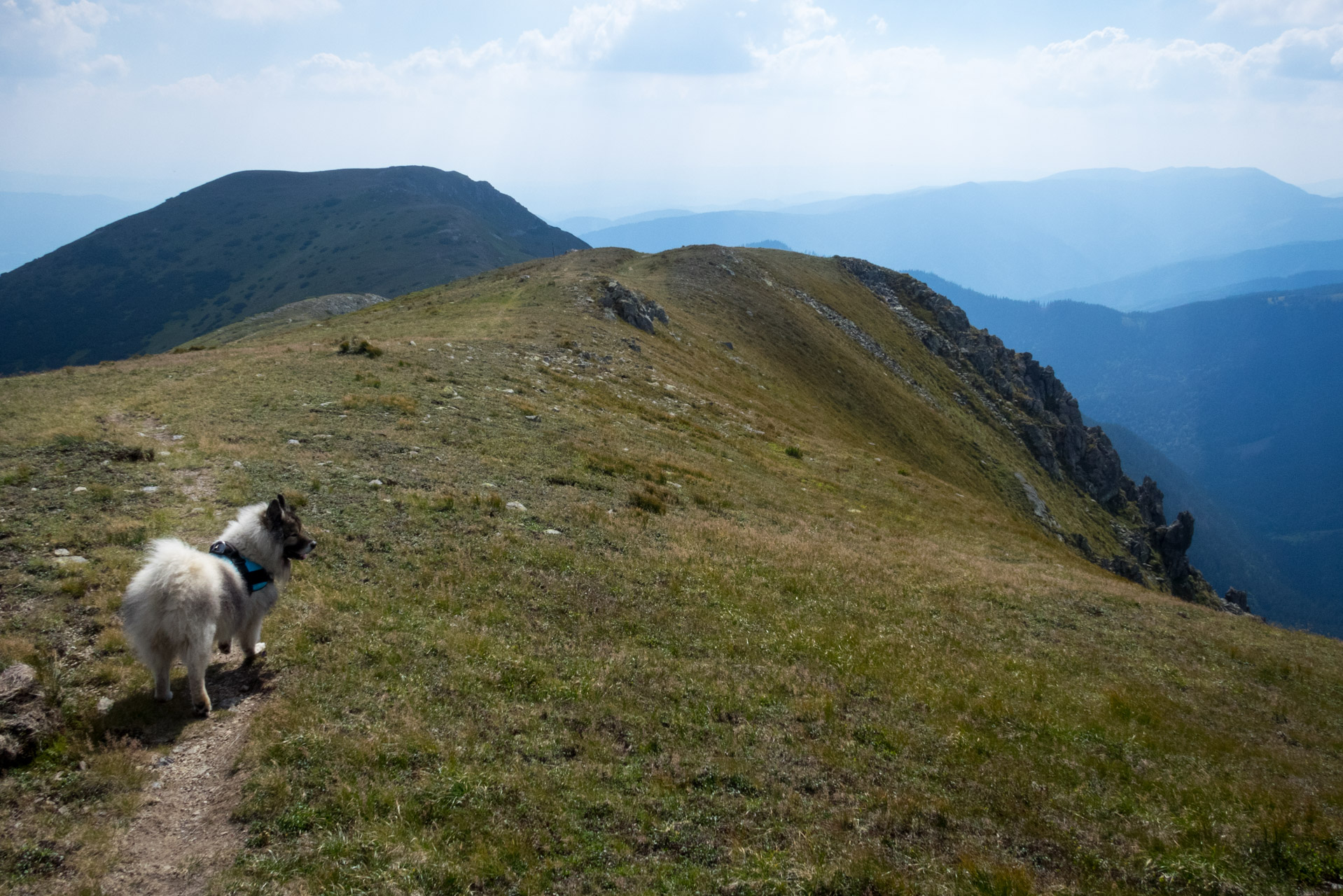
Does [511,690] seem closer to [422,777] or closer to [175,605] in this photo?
[422,777]

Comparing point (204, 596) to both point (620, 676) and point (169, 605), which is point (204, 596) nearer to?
point (169, 605)

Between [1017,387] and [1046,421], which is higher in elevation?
[1017,387]

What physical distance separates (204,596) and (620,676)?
20.5 feet

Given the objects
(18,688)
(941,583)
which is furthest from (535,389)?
(18,688)

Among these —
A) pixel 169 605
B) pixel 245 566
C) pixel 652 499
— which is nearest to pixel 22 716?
pixel 169 605

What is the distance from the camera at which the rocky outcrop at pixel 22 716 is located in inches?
275

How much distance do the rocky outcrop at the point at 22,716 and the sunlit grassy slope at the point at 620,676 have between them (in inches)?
10.5

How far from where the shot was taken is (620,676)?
439 inches

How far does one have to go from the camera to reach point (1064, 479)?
3644 inches

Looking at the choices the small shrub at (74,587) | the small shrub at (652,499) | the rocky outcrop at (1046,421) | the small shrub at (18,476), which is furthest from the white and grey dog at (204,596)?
the rocky outcrop at (1046,421)

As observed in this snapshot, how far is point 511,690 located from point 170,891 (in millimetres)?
4674

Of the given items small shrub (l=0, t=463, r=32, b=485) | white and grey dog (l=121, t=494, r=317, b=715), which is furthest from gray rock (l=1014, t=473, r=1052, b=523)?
small shrub (l=0, t=463, r=32, b=485)

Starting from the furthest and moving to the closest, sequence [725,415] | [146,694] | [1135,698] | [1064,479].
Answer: [1064,479] < [725,415] < [1135,698] < [146,694]

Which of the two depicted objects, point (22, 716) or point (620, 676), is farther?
point (620, 676)
